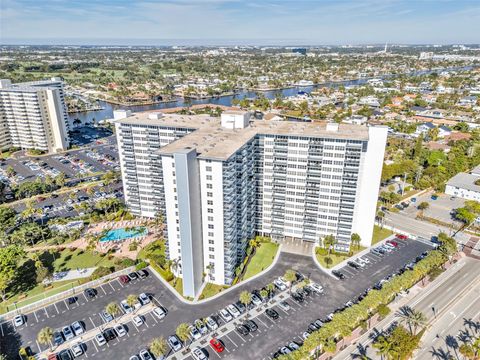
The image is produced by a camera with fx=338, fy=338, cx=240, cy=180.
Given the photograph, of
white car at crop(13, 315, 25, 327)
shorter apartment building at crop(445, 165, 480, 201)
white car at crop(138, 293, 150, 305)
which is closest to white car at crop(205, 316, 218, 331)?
white car at crop(138, 293, 150, 305)

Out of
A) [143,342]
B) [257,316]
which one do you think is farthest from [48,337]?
[257,316]

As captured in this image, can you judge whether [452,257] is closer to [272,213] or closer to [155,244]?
[272,213]

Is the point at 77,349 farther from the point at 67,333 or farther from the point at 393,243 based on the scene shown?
the point at 393,243

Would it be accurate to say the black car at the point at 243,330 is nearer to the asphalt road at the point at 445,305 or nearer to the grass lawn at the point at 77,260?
the asphalt road at the point at 445,305

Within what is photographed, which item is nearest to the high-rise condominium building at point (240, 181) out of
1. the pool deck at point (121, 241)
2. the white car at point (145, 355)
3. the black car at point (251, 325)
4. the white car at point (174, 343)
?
the pool deck at point (121, 241)

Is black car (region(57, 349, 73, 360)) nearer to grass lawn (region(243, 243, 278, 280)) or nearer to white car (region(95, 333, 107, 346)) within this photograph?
white car (region(95, 333, 107, 346))

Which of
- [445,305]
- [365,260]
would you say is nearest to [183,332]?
[365,260]

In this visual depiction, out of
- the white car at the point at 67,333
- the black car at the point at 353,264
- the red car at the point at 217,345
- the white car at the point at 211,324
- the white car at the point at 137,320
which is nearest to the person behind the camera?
the red car at the point at 217,345
